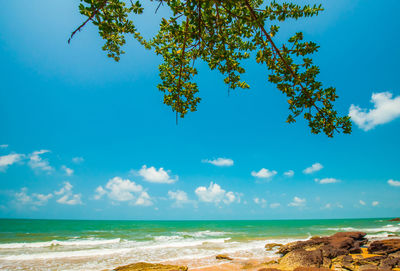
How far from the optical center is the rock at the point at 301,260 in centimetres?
755

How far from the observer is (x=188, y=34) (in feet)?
10.1

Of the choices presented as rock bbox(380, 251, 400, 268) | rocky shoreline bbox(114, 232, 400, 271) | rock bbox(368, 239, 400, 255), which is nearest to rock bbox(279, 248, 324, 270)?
rocky shoreline bbox(114, 232, 400, 271)

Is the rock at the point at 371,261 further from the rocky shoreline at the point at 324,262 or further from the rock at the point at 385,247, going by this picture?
the rock at the point at 385,247

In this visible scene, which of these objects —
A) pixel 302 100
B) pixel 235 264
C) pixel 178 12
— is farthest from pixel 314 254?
pixel 178 12

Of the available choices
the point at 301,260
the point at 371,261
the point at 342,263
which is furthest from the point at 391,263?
the point at 301,260

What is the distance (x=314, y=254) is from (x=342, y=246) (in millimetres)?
3527

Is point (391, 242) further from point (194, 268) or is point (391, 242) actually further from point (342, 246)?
point (194, 268)

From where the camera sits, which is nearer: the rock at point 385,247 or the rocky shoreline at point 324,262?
the rocky shoreline at point 324,262

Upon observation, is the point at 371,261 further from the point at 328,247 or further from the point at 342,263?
the point at 328,247

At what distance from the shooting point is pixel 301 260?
7.82 metres

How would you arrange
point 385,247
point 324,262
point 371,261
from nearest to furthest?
1. point 371,261
2. point 324,262
3. point 385,247

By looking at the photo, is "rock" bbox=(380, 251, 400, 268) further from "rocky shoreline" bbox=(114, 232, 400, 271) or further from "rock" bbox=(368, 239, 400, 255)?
"rock" bbox=(368, 239, 400, 255)

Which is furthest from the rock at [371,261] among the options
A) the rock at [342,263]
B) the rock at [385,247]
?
the rock at [385,247]

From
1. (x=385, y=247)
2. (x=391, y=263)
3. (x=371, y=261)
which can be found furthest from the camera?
(x=385, y=247)
